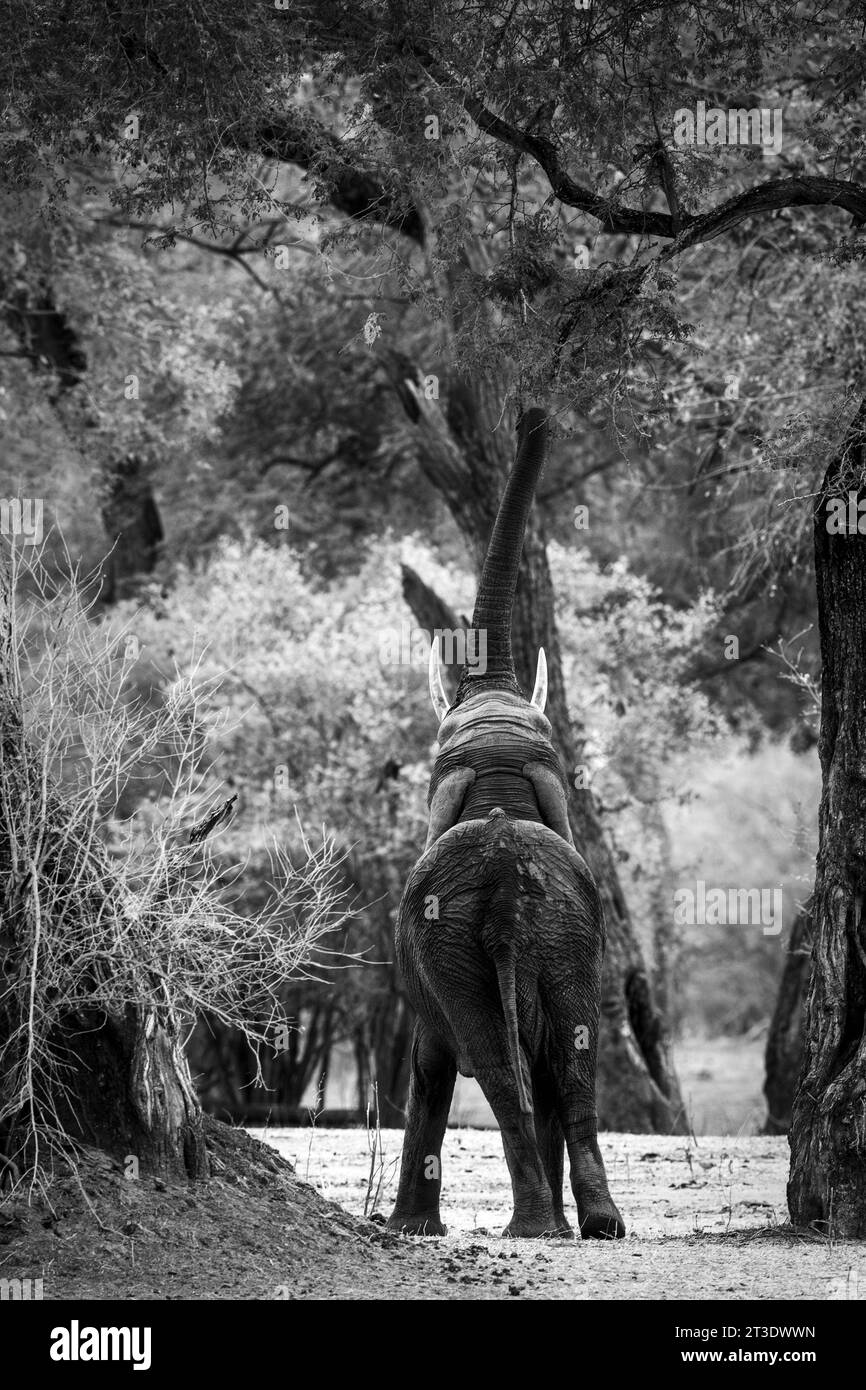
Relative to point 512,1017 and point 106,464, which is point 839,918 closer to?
point 512,1017

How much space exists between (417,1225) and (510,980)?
5.10ft

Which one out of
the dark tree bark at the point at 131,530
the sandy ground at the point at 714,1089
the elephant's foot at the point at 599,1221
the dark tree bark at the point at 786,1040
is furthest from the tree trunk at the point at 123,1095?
the dark tree bark at the point at 131,530

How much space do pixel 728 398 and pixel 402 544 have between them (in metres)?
8.62

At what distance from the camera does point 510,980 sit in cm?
807

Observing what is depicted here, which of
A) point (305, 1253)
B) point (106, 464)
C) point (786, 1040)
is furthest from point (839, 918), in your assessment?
point (106, 464)

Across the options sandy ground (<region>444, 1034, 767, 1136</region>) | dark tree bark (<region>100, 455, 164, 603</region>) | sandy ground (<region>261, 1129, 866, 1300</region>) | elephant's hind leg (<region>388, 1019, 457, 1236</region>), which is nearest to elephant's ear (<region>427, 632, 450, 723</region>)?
elephant's hind leg (<region>388, 1019, 457, 1236</region>)

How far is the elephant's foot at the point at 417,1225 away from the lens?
861 cm

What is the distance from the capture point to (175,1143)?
7758mm

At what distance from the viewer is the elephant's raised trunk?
9727 millimetres

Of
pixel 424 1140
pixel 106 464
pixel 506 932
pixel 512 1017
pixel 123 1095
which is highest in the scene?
pixel 106 464

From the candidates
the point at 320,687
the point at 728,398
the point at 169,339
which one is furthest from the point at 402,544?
the point at 728,398

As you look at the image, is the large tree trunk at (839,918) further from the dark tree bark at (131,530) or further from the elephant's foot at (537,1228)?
the dark tree bark at (131,530)

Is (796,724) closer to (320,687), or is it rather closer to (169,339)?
(320,687)

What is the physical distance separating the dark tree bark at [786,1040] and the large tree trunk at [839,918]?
10486 mm
